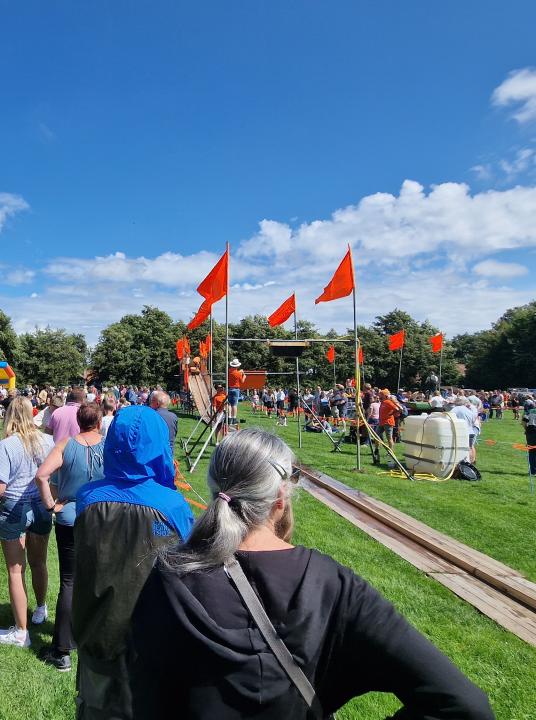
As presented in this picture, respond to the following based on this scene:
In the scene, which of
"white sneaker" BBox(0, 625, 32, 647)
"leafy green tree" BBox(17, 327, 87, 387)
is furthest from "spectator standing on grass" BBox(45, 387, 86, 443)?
"leafy green tree" BBox(17, 327, 87, 387)

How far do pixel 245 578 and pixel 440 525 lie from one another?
23.7 feet

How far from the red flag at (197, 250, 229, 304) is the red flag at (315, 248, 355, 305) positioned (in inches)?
102

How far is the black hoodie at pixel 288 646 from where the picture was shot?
132 cm

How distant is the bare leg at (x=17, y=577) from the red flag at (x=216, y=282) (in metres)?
7.72

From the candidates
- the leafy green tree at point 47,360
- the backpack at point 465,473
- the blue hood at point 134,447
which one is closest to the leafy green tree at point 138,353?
the leafy green tree at point 47,360

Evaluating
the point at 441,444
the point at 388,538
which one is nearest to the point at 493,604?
the point at 388,538

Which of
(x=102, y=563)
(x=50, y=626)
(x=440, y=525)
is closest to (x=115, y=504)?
(x=102, y=563)

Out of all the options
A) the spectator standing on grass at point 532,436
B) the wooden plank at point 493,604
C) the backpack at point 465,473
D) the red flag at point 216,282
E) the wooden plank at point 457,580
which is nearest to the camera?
the wooden plank at point 493,604

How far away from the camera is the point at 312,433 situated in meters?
21.3

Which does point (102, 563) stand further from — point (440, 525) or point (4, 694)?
point (440, 525)

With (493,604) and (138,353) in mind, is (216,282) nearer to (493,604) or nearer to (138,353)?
(493,604)

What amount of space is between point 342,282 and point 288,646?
36.9 feet

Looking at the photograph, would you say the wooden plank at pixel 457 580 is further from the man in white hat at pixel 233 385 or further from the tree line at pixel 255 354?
the tree line at pixel 255 354

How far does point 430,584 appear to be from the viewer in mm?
5504
